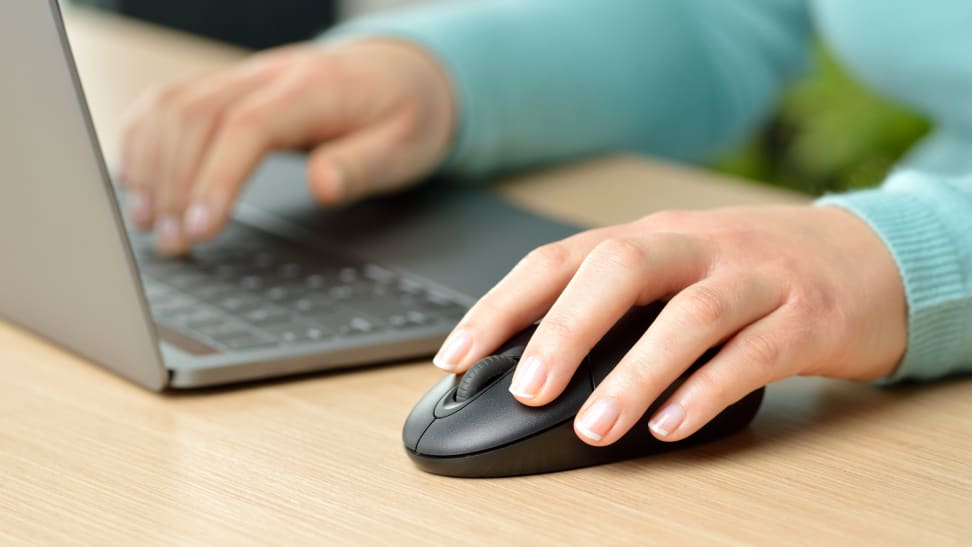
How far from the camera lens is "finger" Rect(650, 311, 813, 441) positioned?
0.49 meters

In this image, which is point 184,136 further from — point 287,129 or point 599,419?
point 599,419

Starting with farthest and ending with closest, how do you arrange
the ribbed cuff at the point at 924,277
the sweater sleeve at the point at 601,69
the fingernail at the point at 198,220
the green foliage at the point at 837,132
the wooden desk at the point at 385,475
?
the green foliage at the point at 837,132, the sweater sleeve at the point at 601,69, the fingernail at the point at 198,220, the ribbed cuff at the point at 924,277, the wooden desk at the point at 385,475

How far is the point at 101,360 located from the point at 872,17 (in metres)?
0.56

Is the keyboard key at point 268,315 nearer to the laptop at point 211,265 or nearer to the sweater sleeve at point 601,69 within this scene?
the laptop at point 211,265

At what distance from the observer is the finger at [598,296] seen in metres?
0.47

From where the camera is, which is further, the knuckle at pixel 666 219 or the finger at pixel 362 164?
the finger at pixel 362 164

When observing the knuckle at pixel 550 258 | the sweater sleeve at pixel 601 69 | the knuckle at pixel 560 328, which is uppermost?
the knuckle at pixel 550 258

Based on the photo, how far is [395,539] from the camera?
0.45 metres

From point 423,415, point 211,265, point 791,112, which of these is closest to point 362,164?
point 211,265

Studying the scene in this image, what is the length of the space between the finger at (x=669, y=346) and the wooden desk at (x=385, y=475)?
0.03 meters

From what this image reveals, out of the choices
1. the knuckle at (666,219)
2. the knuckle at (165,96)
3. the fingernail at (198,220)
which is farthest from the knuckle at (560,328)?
the knuckle at (165,96)

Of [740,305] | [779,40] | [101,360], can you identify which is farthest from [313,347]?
[779,40]

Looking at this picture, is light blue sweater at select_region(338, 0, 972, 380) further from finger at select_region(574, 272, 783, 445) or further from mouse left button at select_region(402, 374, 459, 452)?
mouse left button at select_region(402, 374, 459, 452)

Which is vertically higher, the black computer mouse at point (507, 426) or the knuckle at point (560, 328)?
the knuckle at point (560, 328)
